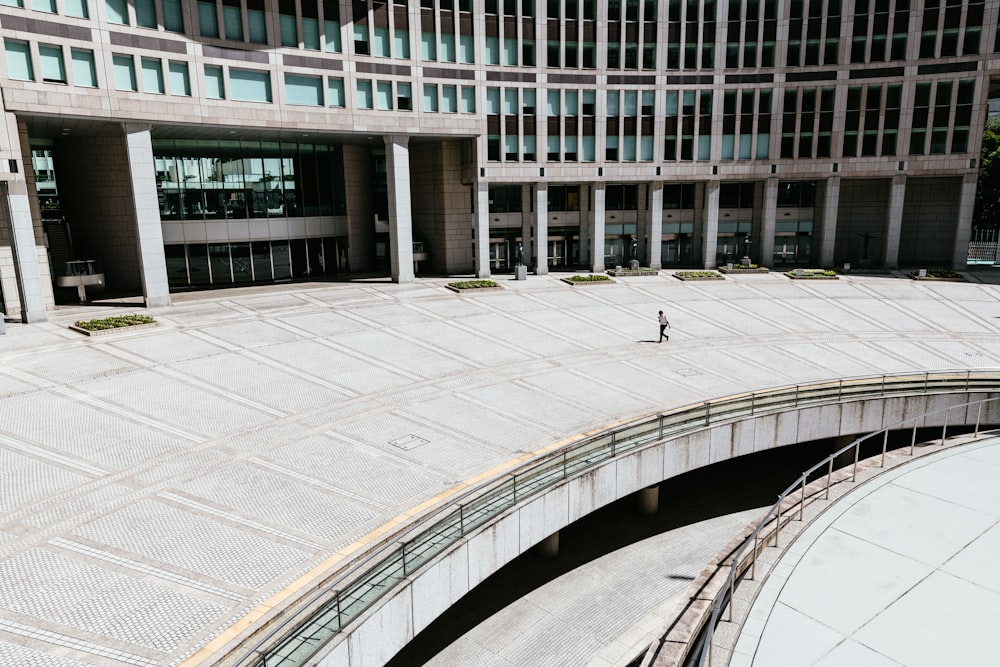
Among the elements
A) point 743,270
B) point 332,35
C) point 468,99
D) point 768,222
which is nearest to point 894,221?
point 768,222

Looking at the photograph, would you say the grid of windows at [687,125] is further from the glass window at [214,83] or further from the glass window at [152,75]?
the glass window at [152,75]

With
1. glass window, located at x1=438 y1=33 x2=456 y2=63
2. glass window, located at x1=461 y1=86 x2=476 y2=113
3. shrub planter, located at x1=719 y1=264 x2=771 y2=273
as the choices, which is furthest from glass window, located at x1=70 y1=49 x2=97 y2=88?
shrub planter, located at x1=719 y1=264 x2=771 y2=273

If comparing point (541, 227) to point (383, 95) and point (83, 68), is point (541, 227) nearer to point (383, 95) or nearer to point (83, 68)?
point (383, 95)

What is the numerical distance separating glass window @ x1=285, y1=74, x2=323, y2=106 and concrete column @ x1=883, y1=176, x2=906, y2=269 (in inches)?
1499

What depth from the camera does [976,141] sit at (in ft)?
141

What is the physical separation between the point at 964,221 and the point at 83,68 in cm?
5234

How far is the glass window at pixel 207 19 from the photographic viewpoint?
3058cm

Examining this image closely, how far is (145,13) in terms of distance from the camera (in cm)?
2895

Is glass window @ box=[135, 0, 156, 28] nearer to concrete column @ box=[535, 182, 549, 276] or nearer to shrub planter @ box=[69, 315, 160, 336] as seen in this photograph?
shrub planter @ box=[69, 315, 160, 336]

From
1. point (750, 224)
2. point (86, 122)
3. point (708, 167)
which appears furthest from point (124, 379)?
point (750, 224)

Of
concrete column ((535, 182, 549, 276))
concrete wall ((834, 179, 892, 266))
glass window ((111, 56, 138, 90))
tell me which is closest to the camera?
glass window ((111, 56, 138, 90))

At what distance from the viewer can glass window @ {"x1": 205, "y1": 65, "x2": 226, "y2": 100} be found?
3102 centimetres

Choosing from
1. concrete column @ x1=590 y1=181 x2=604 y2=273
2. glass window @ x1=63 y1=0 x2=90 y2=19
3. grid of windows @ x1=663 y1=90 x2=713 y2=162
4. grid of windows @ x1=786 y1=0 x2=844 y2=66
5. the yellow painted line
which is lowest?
the yellow painted line

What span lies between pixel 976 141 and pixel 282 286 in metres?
45.9
